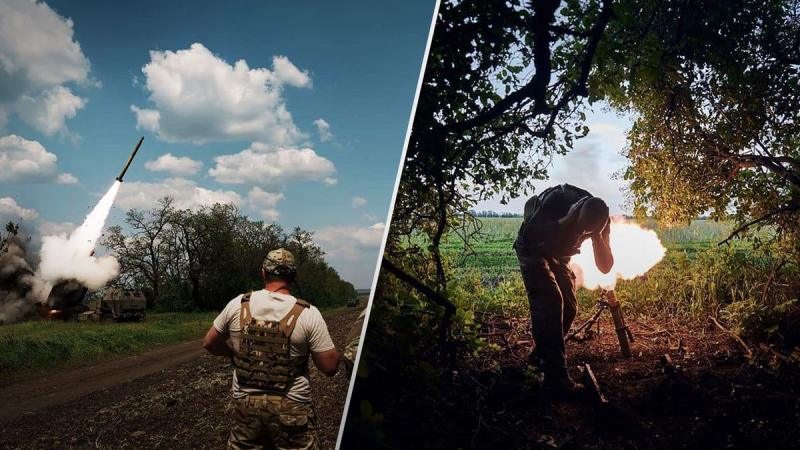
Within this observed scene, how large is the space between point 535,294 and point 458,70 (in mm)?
1103

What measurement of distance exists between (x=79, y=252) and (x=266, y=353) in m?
9.19

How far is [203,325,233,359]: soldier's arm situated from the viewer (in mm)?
2406

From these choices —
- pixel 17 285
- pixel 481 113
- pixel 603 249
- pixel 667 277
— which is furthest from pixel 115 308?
pixel 667 277

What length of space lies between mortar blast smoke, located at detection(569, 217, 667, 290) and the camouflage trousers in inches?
62.1

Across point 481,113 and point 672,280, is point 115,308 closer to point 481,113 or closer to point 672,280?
point 481,113

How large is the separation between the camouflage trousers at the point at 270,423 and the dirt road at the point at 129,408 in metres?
2.45

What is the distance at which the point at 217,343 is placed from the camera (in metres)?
2.43

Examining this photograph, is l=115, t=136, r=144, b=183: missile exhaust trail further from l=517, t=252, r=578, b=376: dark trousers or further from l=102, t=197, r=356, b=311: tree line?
l=517, t=252, r=578, b=376: dark trousers

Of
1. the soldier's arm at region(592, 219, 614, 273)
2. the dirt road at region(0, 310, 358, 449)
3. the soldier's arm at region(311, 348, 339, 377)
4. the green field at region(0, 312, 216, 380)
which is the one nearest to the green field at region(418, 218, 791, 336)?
the soldier's arm at region(592, 219, 614, 273)

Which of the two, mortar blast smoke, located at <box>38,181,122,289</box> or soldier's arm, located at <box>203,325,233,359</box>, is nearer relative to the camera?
soldier's arm, located at <box>203,325,233,359</box>

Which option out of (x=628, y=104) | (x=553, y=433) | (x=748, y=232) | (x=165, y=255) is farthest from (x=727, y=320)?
(x=165, y=255)

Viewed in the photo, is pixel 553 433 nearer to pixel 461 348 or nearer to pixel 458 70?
pixel 461 348

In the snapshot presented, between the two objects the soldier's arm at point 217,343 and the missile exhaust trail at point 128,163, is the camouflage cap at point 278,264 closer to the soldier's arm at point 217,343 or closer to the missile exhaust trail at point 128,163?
the soldier's arm at point 217,343

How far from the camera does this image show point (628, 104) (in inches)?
73.1
